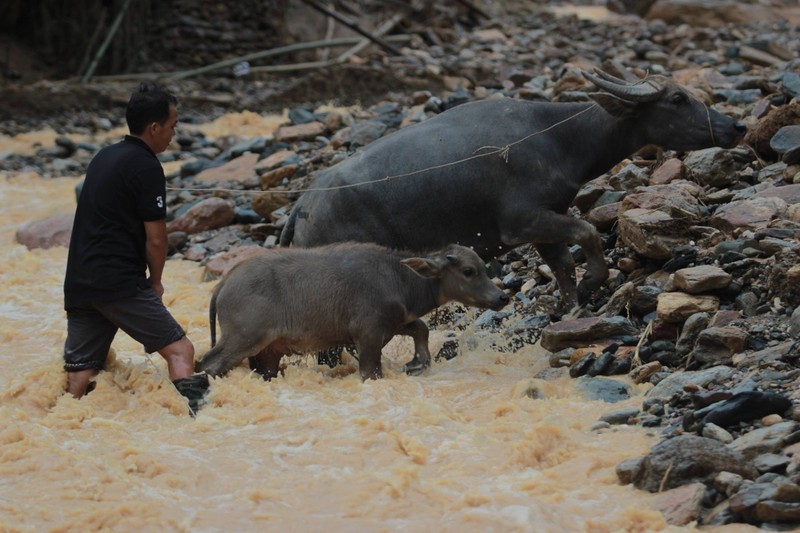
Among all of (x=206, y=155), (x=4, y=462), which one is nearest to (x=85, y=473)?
(x=4, y=462)

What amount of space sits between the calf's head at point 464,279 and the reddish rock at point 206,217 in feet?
18.4

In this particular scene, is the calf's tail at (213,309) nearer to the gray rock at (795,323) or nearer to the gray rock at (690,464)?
the gray rock at (690,464)

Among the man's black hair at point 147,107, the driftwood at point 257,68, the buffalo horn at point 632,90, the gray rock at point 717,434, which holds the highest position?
the man's black hair at point 147,107

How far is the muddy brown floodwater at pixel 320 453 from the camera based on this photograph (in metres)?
6.01

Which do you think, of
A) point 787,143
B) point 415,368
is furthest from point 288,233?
point 787,143

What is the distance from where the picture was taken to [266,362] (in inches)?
329

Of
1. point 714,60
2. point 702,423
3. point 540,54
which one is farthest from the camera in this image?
point 540,54

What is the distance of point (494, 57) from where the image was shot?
72.2ft

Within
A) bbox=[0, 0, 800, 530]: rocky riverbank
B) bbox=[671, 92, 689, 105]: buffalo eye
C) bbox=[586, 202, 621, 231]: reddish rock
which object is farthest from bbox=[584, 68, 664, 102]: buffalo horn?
bbox=[586, 202, 621, 231]: reddish rock

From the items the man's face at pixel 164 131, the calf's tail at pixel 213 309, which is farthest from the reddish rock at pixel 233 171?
the man's face at pixel 164 131

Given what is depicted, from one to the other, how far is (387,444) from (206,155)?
10628mm

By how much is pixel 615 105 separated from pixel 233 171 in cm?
715

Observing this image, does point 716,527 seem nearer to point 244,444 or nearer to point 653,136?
point 244,444

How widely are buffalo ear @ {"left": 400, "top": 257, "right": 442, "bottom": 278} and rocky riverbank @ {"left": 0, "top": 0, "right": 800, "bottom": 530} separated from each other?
83cm
